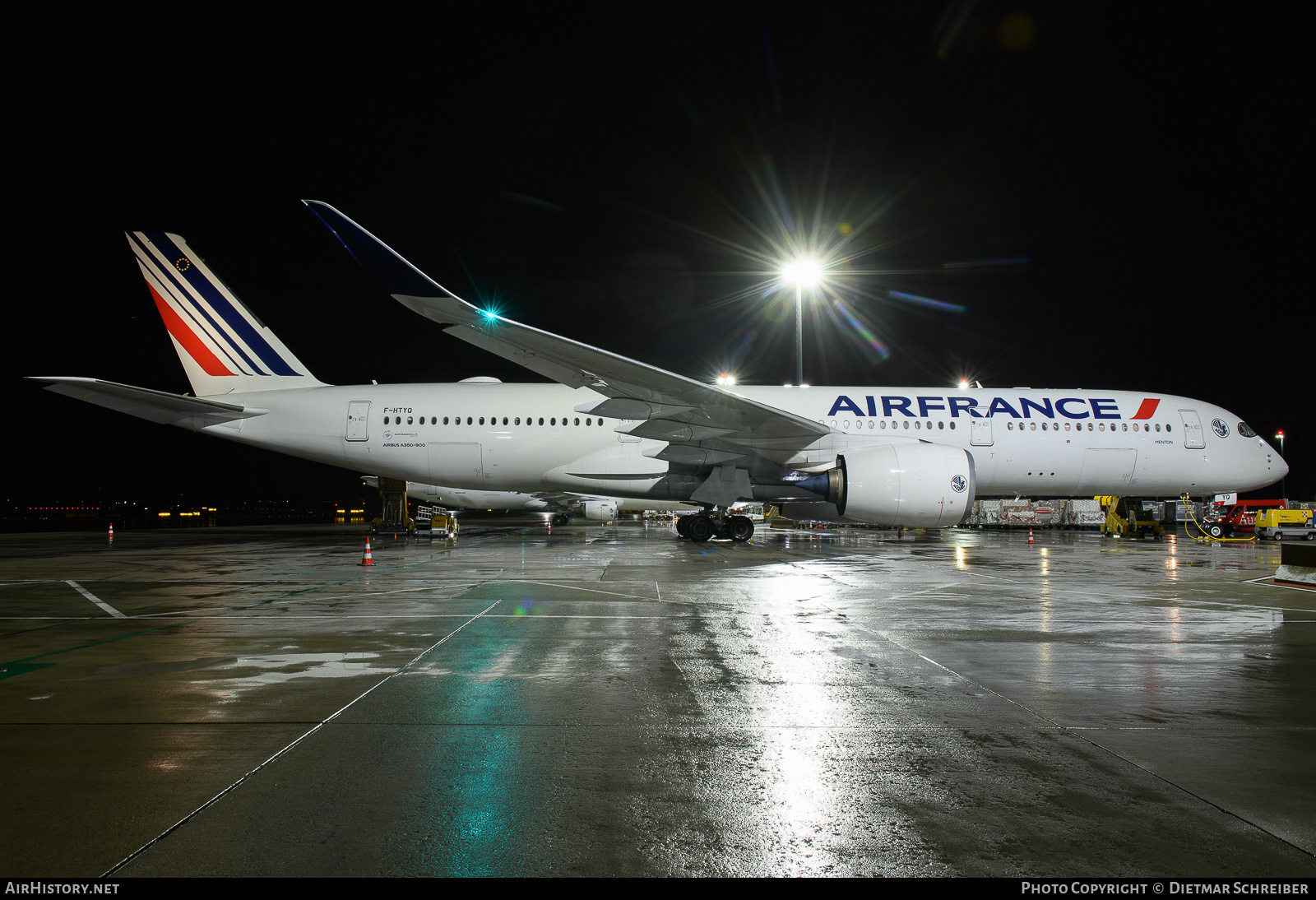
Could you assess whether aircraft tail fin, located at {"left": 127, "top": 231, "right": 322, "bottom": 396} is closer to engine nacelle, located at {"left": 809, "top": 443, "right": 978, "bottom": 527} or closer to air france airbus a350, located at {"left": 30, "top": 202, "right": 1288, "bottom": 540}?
air france airbus a350, located at {"left": 30, "top": 202, "right": 1288, "bottom": 540}

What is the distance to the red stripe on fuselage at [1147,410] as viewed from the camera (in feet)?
57.9

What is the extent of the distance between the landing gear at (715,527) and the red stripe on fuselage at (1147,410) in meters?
9.84

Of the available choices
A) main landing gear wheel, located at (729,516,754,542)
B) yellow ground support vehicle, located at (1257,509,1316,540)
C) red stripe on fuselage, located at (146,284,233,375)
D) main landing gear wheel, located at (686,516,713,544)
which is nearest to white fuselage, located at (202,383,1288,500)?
red stripe on fuselage, located at (146,284,233,375)

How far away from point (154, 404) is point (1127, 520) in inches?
1044

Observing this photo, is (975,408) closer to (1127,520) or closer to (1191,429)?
(1191,429)

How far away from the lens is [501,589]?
909cm

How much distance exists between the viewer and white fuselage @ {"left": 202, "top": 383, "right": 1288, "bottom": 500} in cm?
1698

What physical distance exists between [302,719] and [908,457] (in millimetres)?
11939

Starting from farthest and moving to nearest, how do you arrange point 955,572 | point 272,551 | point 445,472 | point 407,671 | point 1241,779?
point 445,472 → point 272,551 → point 955,572 → point 407,671 → point 1241,779

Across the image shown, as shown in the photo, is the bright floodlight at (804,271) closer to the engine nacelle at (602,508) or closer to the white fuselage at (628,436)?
the white fuselage at (628,436)

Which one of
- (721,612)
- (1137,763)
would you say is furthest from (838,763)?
(721,612)

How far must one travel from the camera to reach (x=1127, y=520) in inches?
889

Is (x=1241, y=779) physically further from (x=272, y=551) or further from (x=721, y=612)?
(x=272, y=551)

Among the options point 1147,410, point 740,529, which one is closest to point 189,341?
point 740,529
